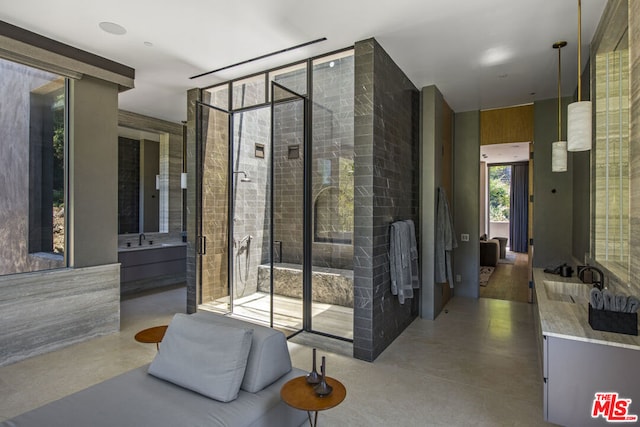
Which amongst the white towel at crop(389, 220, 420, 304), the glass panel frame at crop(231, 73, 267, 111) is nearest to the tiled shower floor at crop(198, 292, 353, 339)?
the white towel at crop(389, 220, 420, 304)

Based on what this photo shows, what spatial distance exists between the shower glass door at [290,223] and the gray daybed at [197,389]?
5.40 feet

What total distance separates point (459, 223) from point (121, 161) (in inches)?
221

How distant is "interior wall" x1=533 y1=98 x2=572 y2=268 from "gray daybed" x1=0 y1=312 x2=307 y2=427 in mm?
4305

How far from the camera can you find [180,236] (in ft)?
21.1

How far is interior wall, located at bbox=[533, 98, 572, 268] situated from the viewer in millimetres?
4703

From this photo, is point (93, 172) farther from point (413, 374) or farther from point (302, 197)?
point (413, 374)

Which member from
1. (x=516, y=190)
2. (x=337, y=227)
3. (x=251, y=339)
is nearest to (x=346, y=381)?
(x=251, y=339)

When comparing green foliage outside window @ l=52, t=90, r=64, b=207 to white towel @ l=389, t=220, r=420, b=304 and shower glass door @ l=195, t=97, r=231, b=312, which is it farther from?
white towel @ l=389, t=220, r=420, b=304

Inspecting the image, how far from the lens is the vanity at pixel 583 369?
5.88ft

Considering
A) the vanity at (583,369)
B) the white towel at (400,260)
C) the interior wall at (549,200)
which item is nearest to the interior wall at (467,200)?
the interior wall at (549,200)

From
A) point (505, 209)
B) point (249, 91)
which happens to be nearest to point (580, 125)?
point (249, 91)

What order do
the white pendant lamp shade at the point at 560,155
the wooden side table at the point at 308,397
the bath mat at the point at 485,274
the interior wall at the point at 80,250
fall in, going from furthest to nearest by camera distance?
1. the bath mat at the point at 485,274
2. the interior wall at the point at 80,250
3. the white pendant lamp shade at the point at 560,155
4. the wooden side table at the point at 308,397

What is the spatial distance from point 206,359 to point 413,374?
1862mm

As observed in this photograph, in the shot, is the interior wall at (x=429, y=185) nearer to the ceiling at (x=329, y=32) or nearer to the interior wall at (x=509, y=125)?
the ceiling at (x=329, y=32)
